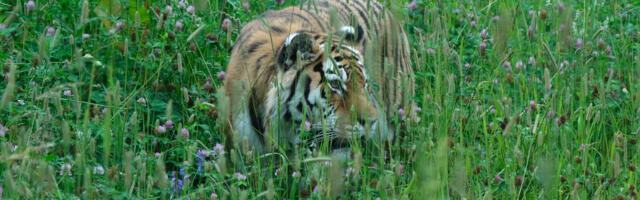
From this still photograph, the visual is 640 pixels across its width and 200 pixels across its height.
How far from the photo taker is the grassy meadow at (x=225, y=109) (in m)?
2.68

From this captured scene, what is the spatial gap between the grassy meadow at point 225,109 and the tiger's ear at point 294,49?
0.86 ft

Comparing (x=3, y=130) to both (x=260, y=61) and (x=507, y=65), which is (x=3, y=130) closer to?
(x=260, y=61)

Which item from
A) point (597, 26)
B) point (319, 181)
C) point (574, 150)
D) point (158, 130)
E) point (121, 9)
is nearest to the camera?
point (319, 181)

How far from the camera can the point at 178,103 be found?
4266 millimetres

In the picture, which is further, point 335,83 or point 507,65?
point 507,65

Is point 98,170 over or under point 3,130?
under

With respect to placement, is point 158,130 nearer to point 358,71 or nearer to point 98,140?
point 98,140

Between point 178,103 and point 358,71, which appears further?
point 178,103

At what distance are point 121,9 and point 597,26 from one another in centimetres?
309

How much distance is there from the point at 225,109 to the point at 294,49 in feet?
4.26

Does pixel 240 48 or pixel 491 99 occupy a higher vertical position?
pixel 240 48

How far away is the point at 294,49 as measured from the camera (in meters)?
3.81

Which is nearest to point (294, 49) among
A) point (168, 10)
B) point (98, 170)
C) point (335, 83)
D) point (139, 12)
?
point (335, 83)

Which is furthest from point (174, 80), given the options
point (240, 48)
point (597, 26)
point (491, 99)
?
point (597, 26)
